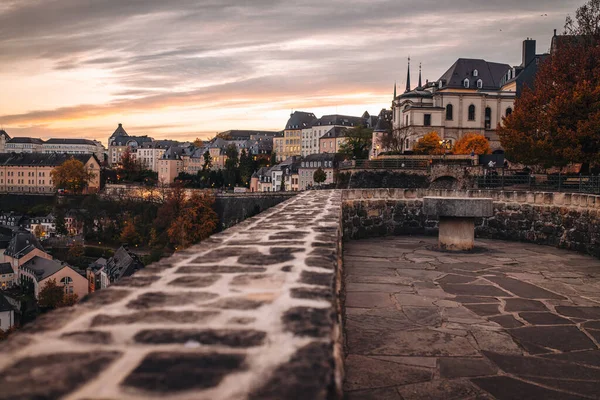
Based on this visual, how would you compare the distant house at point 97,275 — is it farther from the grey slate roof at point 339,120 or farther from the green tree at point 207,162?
the grey slate roof at point 339,120

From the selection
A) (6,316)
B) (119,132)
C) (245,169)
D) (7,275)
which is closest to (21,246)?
(7,275)

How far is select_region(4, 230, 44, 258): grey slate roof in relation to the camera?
2859 inches

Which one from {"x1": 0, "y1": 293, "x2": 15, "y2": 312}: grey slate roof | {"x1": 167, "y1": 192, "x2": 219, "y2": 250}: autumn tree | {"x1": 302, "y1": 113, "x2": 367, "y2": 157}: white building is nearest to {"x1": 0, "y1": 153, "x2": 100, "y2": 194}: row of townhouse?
{"x1": 302, "y1": 113, "x2": 367, "y2": 157}: white building

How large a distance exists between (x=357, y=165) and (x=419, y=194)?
3643cm

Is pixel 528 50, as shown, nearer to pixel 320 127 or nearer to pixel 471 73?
pixel 471 73

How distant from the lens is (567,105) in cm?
2767

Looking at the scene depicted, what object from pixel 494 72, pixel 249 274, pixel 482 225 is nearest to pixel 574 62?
pixel 482 225

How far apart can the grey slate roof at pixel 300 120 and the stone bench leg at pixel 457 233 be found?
128 metres

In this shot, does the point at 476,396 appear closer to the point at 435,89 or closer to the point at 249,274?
the point at 249,274

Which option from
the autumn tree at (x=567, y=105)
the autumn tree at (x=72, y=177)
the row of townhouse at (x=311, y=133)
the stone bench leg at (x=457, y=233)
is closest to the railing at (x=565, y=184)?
the stone bench leg at (x=457, y=233)

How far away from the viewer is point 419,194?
11.7 metres

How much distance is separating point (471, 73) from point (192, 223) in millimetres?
43115

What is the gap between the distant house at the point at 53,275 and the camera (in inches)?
2450

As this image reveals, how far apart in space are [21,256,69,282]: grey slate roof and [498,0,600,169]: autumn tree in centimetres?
5292
